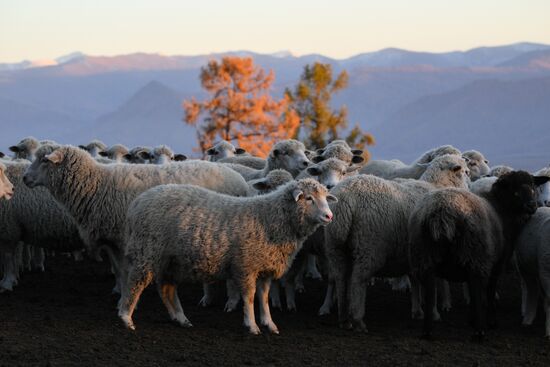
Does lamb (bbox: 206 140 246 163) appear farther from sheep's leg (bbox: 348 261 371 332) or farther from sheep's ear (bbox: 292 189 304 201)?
sheep's ear (bbox: 292 189 304 201)

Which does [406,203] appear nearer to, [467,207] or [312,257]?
[467,207]

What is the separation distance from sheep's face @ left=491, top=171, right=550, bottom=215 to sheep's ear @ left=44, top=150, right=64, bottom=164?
534 cm

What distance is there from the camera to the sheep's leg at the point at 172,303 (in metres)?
9.66

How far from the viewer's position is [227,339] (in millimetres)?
9055

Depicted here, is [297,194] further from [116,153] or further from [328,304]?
[116,153]

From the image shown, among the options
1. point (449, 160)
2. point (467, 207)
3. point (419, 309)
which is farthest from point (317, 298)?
point (467, 207)

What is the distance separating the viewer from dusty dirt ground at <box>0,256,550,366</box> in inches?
322

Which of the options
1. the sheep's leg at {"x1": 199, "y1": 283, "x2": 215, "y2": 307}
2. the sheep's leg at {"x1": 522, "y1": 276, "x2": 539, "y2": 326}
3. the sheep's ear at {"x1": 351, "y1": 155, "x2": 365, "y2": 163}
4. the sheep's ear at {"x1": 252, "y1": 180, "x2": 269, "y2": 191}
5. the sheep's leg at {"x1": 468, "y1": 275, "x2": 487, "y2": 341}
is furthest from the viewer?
the sheep's ear at {"x1": 351, "y1": 155, "x2": 365, "y2": 163}

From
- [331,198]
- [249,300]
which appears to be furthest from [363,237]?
[249,300]

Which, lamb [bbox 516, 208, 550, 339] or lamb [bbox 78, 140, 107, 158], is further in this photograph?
lamb [bbox 78, 140, 107, 158]

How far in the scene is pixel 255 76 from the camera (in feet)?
189

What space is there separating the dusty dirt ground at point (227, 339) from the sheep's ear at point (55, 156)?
1811mm

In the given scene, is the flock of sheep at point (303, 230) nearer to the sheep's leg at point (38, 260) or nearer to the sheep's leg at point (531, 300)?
the sheep's leg at point (531, 300)

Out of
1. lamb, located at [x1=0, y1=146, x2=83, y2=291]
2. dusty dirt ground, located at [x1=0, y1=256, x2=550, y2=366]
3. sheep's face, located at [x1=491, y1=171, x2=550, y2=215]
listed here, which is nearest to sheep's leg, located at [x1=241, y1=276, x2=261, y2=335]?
dusty dirt ground, located at [x1=0, y1=256, x2=550, y2=366]
